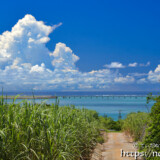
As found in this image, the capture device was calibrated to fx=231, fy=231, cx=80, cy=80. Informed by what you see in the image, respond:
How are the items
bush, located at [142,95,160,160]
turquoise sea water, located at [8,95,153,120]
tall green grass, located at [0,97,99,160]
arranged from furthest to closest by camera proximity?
turquoise sea water, located at [8,95,153,120], bush, located at [142,95,160,160], tall green grass, located at [0,97,99,160]

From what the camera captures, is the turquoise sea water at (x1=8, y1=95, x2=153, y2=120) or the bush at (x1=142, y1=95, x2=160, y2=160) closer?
the bush at (x1=142, y1=95, x2=160, y2=160)

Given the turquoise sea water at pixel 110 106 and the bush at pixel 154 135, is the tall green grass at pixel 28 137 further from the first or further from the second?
the bush at pixel 154 135

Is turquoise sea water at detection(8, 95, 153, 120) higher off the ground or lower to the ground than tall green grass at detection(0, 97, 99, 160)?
lower

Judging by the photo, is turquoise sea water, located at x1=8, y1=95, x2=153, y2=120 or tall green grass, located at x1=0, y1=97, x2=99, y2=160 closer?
tall green grass, located at x1=0, y1=97, x2=99, y2=160

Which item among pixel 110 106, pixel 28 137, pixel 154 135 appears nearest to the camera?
pixel 28 137

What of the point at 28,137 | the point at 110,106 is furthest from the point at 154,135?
the point at 110,106

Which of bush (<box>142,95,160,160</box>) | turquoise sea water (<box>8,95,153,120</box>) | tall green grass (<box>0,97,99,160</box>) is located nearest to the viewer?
tall green grass (<box>0,97,99,160</box>)

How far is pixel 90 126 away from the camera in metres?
7.32

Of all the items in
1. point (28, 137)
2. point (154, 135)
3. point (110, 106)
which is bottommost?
point (110, 106)

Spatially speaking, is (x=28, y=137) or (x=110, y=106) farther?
(x=110, y=106)

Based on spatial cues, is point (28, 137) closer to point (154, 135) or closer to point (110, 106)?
point (154, 135)

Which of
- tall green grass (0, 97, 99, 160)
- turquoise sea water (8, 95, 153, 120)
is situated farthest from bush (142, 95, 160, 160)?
tall green grass (0, 97, 99, 160)

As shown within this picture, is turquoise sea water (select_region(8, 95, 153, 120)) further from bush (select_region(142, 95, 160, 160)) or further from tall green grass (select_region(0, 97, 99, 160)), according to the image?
tall green grass (select_region(0, 97, 99, 160))

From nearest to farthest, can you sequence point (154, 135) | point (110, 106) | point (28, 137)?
point (28, 137), point (154, 135), point (110, 106)
